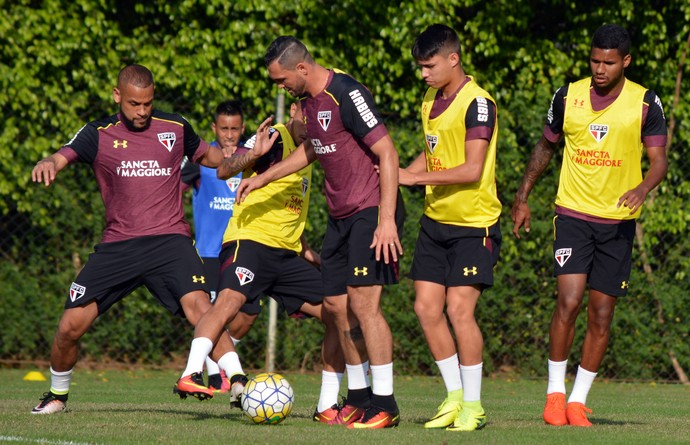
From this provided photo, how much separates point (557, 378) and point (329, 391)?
1461 mm

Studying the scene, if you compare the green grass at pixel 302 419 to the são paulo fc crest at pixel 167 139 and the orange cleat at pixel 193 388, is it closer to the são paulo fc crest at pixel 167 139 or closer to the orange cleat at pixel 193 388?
the orange cleat at pixel 193 388

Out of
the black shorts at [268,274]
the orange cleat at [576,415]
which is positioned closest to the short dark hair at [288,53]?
the black shorts at [268,274]

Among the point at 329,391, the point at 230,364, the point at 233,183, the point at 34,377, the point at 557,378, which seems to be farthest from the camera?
the point at 34,377

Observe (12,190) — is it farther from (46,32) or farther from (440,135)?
(440,135)

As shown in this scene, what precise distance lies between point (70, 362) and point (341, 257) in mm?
2087

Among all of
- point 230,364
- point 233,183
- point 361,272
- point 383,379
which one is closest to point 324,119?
point 361,272

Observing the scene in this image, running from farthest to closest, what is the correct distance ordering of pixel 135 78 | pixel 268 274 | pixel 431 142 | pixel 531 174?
pixel 268 274 → pixel 531 174 → pixel 135 78 → pixel 431 142

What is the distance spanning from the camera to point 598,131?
7129 millimetres

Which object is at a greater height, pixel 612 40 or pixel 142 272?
pixel 612 40

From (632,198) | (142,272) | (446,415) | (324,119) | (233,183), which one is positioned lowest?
(446,415)

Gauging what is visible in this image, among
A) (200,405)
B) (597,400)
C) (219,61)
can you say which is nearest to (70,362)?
(200,405)

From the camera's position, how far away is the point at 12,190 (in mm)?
12234

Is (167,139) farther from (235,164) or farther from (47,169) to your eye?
(47,169)

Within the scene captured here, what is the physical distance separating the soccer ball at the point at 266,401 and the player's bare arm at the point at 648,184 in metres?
2.35
